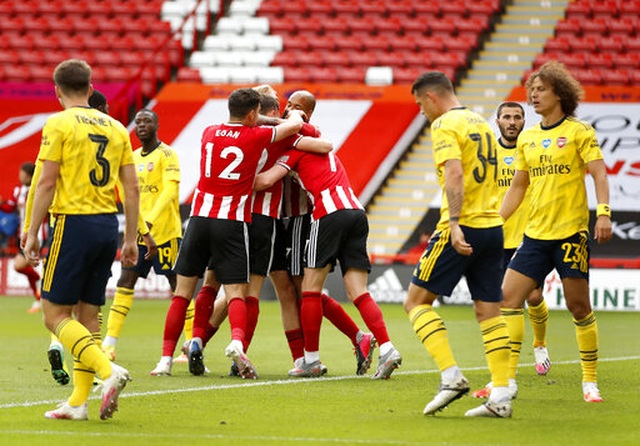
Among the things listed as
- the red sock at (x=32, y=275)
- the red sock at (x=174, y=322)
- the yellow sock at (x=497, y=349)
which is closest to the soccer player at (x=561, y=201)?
the yellow sock at (x=497, y=349)

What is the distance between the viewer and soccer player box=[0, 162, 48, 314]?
56.9ft

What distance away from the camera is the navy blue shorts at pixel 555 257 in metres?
9.23

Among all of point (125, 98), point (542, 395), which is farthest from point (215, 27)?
point (542, 395)

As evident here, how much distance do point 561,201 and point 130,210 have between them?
3.00 metres

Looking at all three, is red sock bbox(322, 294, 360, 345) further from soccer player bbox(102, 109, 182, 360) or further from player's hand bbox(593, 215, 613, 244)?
player's hand bbox(593, 215, 613, 244)

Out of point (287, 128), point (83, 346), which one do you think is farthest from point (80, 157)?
point (287, 128)

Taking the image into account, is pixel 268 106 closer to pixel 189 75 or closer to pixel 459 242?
pixel 459 242

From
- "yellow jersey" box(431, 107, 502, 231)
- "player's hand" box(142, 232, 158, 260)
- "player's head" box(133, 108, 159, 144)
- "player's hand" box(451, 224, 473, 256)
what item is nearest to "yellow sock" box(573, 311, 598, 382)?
"yellow jersey" box(431, 107, 502, 231)

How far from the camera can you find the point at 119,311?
12.4 m

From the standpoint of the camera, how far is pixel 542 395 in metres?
9.77

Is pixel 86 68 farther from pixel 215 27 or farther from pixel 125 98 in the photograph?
pixel 215 27

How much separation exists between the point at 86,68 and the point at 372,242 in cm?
1842

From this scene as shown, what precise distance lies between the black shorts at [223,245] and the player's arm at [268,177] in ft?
1.12

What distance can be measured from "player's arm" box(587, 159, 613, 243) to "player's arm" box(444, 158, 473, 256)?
1.23 meters
